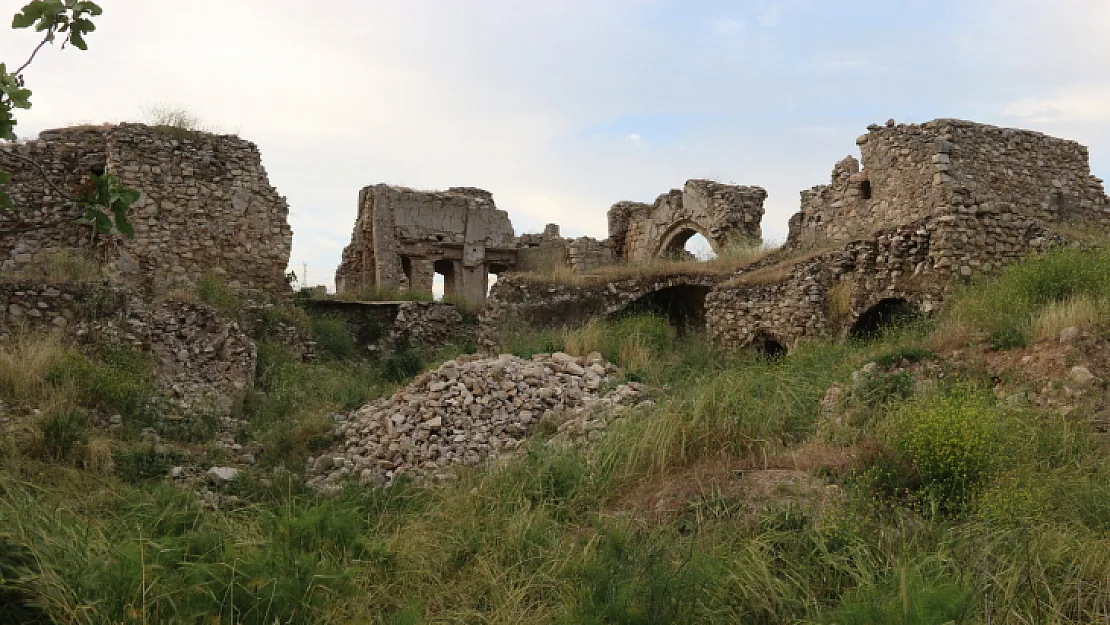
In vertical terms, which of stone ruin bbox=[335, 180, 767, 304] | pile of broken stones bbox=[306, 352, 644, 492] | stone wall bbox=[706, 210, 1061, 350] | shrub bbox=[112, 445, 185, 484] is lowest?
shrub bbox=[112, 445, 185, 484]

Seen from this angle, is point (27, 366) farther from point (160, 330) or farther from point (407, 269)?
point (407, 269)

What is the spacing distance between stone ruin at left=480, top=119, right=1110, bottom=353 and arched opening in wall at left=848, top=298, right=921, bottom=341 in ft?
0.09

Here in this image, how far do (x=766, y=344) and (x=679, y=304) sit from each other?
3800mm

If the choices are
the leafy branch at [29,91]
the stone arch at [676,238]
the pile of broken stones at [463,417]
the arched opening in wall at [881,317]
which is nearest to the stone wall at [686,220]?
the stone arch at [676,238]

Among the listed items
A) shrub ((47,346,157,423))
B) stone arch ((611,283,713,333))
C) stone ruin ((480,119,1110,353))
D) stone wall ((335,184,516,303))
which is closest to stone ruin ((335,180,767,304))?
stone wall ((335,184,516,303))

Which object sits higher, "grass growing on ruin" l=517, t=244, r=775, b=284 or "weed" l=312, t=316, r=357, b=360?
"grass growing on ruin" l=517, t=244, r=775, b=284

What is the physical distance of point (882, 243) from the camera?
11688mm

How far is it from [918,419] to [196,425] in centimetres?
720

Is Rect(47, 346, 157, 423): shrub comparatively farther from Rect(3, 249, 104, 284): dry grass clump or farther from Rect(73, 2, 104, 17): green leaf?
Rect(73, 2, 104, 17): green leaf

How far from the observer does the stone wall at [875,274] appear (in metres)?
10.8

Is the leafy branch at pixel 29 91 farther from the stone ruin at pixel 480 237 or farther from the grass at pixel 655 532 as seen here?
the stone ruin at pixel 480 237

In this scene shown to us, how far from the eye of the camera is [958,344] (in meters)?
8.70

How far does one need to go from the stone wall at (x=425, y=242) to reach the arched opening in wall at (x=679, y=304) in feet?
13.7

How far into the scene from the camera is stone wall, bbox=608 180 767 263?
18859 millimetres
